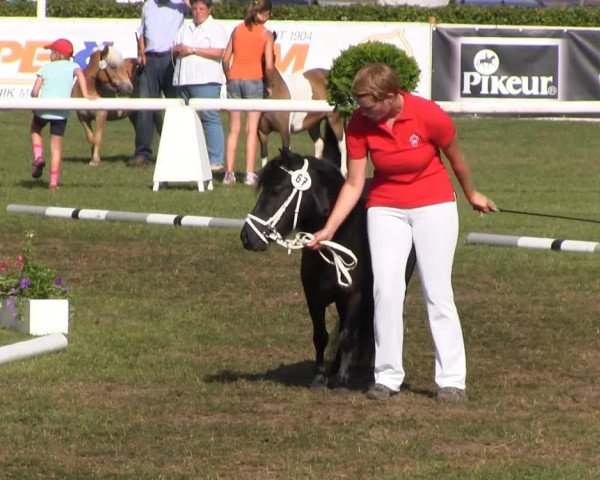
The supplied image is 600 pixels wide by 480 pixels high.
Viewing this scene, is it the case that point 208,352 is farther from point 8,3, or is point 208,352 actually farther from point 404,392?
point 8,3

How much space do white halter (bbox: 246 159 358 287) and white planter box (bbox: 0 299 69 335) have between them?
2.34 meters

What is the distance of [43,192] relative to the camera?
18.2 m

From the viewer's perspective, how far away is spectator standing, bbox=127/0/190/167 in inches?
808

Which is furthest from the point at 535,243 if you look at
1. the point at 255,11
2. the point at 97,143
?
the point at 97,143

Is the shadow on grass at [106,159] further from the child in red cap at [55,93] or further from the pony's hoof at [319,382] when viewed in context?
the pony's hoof at [319,382]

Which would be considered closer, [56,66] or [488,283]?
[488,283]

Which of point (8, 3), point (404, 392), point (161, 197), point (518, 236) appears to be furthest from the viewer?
point (8, 3)

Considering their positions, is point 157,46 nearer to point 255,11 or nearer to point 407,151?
point 255,11

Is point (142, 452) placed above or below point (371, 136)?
below

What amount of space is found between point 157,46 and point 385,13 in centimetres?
1182

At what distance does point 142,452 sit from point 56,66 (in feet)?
37.3

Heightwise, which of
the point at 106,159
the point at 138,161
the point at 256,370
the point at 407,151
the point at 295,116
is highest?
the point at 407,151

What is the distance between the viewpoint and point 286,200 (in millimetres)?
8914

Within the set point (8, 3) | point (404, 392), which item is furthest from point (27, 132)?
point (404, 392)
